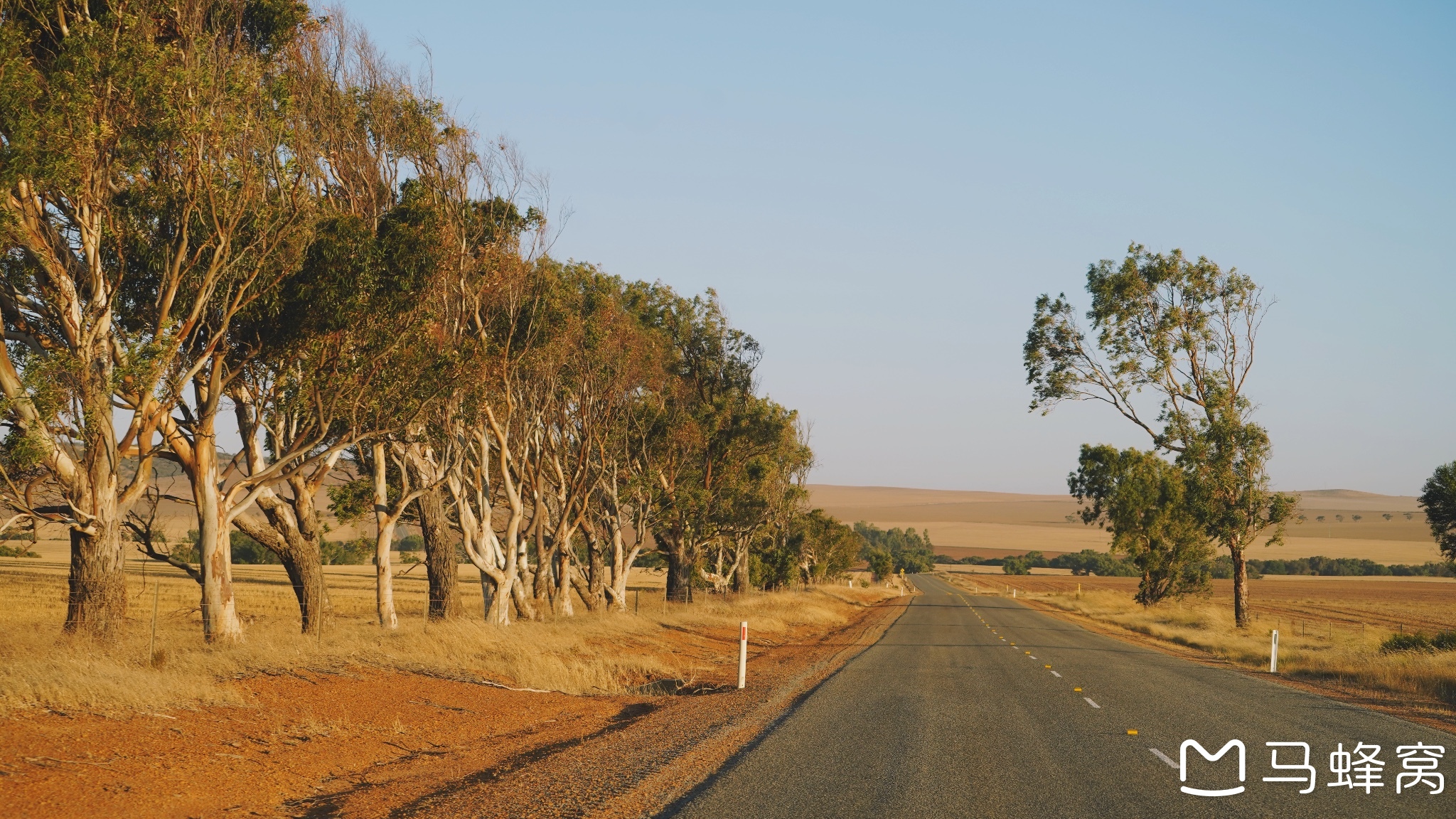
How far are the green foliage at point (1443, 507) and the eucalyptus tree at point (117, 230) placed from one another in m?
36.6

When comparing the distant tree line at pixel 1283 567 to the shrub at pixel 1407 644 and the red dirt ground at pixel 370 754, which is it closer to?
the shrub at pixel 1407 644

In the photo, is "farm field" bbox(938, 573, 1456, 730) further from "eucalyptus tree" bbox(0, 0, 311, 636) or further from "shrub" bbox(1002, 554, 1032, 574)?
"shrub" bbox(1002, 554, 1032, 574)

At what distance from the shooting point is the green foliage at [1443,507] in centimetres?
3556

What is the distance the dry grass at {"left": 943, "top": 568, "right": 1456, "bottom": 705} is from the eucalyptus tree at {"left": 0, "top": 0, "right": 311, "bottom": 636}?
2032 cm

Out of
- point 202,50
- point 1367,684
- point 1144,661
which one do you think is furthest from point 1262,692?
point 202,50

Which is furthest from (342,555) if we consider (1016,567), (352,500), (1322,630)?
(1016,567)

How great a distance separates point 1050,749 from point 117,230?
46.9 feet

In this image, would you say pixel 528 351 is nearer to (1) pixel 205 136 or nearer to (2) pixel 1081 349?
(1) pixel 205 136

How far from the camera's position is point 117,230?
15.3 meters

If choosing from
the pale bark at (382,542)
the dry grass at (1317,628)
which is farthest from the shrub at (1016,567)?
the pale bark at (382,542)

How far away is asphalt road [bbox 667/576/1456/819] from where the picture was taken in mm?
8406

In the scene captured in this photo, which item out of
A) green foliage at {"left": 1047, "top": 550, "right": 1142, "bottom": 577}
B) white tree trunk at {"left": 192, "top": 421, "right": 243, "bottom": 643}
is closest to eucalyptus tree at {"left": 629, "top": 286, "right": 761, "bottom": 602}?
white tree trunk at {"left": 192, "top": 421, "right": 243, "bottom": 643}

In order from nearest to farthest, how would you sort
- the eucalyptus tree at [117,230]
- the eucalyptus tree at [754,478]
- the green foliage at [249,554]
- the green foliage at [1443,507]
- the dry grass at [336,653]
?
the dry grass at [336,653], the eucalyptus tree at [117,230], the green foliage at [1443,507], the eucalyptus tree at [754,478], the green foliage at [249,554]

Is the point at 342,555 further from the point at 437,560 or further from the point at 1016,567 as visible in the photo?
the point at 1016,567
